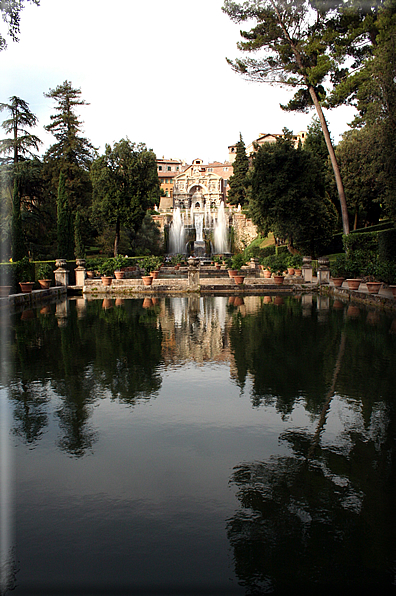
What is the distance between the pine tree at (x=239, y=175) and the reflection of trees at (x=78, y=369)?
177 ft

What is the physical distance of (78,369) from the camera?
7.34 m

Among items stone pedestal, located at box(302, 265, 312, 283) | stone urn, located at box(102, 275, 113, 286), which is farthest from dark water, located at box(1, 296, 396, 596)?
stone pedestal, located at box(302, 265, 312, 283)

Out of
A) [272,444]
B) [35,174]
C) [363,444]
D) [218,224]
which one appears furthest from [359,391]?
[218,224]

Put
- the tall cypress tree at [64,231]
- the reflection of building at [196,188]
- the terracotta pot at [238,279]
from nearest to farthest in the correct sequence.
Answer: the terracotta pot at [238,279]
the tall cypress tree at [64,231]
the reflection of building at [196,188]

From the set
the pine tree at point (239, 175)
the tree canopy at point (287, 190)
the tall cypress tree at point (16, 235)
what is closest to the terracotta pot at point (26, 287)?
the tall cypress tree at point (16, 235)

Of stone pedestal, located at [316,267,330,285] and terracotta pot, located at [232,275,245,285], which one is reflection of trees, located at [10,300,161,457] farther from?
stone pedestal, located at [316,267,330,285]

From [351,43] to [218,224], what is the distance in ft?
134

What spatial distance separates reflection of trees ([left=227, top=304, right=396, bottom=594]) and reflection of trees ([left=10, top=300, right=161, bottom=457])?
181 centimetres

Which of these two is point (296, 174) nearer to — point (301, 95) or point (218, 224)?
point (301, 95)

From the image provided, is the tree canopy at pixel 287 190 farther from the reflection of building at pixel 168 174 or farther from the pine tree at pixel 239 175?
the reflection of building at pixel 168 174

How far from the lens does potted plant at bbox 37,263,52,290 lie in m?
21.0

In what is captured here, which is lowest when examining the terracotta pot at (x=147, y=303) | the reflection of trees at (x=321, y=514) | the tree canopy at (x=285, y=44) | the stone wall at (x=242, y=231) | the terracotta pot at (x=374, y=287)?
the reflection of trees at (x=321, y=514)

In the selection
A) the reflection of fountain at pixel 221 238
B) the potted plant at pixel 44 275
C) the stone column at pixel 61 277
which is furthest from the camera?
the reflection of fountain at pixel 221 238

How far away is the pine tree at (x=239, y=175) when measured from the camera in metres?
63.8
